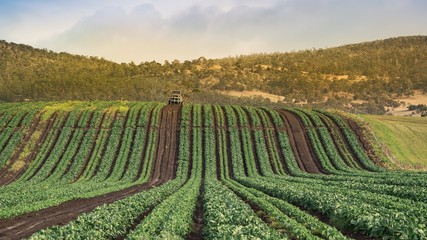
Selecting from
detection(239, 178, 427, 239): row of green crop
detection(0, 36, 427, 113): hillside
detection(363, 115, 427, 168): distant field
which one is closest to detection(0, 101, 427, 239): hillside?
detection(239, 178, 427, 239): row of green crop

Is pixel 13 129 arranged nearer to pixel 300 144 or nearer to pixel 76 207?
A: pixel 300 144

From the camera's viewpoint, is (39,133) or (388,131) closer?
(39,133)

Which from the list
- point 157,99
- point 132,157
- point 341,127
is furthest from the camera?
point 157,99

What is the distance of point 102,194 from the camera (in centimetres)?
3559

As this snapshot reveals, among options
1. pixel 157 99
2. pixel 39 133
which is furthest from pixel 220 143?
pixel 157 99

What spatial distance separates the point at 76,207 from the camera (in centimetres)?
2873

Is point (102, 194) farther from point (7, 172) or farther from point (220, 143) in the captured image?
point (220, 143)

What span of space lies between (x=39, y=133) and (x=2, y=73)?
5618cm

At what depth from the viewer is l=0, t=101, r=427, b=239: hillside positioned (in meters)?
19.9

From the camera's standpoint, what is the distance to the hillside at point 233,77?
323 feet

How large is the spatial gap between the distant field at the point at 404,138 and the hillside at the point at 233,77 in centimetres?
3034

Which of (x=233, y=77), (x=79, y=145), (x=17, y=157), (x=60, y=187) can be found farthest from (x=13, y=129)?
(x=233, y=77)

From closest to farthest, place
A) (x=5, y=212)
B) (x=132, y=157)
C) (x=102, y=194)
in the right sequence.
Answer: (x=5, y=212), (x=102, y=194), (x=132, y=157)

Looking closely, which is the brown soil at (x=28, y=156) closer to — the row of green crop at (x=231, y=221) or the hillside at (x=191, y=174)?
the hillside at (x=191, y=174)
